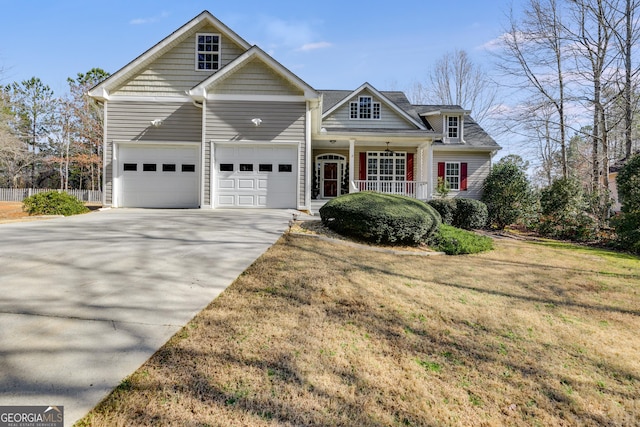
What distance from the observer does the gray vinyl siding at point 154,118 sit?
40.9 ft

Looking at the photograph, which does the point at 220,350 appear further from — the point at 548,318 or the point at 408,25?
the point at 408,25

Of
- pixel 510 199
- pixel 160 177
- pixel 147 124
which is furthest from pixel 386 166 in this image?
pixel 147 124

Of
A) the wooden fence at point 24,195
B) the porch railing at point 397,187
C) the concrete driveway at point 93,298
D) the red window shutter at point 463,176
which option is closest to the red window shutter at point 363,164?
the porch railing at point 397,187

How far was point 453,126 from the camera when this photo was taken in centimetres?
1803

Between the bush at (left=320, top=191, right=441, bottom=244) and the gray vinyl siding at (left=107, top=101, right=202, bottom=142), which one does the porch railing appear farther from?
the gray vinyl siding at (left=107, top=101, right=202, bottom=142)

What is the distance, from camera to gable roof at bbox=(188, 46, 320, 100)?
1149cm

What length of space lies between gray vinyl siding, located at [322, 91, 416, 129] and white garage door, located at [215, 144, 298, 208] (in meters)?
5.41

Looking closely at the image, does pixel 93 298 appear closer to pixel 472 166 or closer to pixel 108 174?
pixel 108 174

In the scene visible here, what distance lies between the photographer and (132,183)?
12.6 meters

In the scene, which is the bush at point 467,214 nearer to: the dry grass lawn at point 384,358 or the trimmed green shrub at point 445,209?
the trimmed green shrub at point 445,209

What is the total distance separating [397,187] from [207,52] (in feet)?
31.8

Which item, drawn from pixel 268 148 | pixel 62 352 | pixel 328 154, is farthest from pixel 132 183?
pixel 62 352

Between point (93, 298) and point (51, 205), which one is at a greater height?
point (51, 205)

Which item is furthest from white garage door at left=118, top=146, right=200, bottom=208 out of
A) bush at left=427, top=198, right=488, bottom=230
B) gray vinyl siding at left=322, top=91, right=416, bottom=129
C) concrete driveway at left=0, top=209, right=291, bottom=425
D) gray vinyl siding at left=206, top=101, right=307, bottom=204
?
bush at left=427, top=198, right=488, bottom=230
